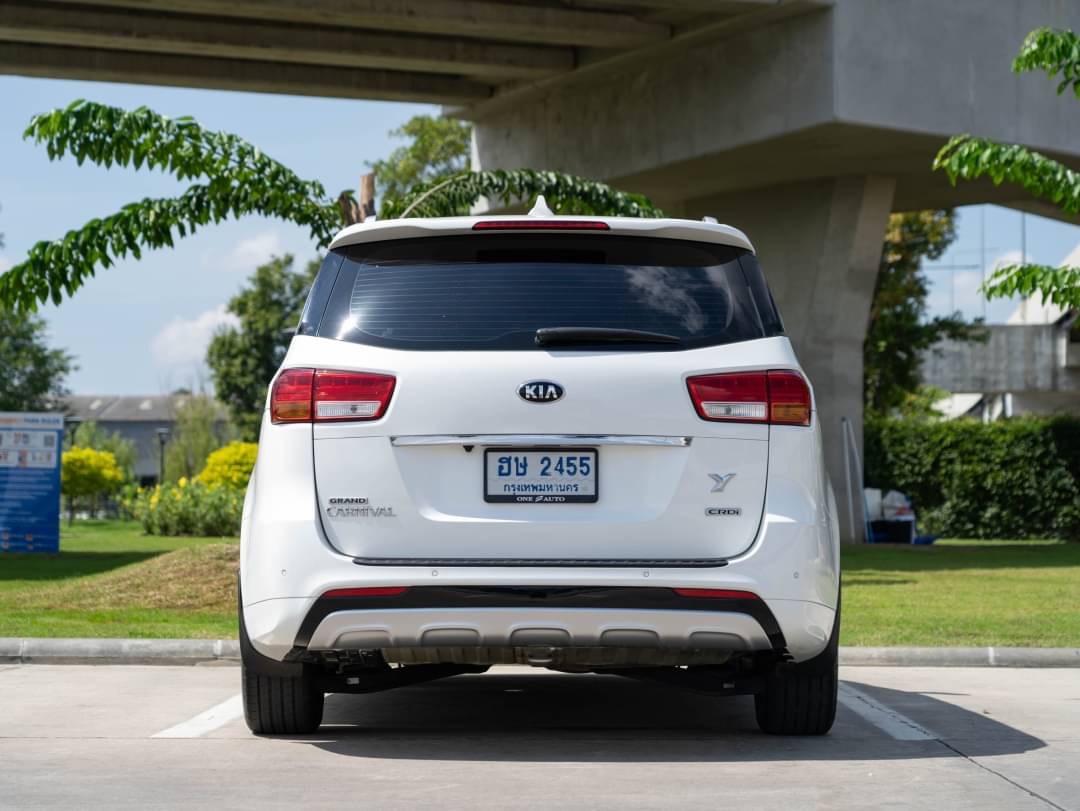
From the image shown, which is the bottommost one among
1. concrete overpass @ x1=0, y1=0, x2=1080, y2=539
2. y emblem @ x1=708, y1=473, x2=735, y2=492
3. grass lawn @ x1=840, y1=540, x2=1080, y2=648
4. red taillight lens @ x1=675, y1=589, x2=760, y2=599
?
grass lawn @ x1=840, y1=540, x2=1080, y2=648

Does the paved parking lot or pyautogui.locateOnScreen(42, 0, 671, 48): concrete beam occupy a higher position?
pyautogui.locateOnScreen(42, 0, 671, 48): concrete beam

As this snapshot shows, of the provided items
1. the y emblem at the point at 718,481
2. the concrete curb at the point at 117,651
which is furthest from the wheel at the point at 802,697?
the concrete curb at the point at 117,651

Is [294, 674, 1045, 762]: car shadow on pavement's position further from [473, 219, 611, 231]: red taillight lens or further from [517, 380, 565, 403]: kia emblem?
[473, 219, 611, 231]: red taillight lens

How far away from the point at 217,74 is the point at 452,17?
18.1ft

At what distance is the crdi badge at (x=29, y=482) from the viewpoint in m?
21.8

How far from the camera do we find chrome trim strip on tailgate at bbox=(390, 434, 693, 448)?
18.3 feet

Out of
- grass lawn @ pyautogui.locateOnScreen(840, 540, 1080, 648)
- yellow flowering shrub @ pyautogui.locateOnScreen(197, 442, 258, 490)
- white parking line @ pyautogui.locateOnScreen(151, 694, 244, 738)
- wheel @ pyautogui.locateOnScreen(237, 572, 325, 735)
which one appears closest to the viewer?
wheel @ pyautogui.locateOnScreen(237, 572, 325, 735)

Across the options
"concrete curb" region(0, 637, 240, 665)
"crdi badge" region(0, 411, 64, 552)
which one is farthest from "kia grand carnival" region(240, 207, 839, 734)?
"crdi badge" region(0, 411, 64, 552)

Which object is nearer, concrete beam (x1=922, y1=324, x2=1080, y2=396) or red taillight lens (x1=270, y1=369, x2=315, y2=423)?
red taillight lens (x1=270, y1=369, x2=315, y2=423)

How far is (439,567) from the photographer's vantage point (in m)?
5.54

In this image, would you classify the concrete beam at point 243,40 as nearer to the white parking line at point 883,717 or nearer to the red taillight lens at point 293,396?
the white parking line at point 883,717

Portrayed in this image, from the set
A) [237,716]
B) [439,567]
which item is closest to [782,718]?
[439,567]

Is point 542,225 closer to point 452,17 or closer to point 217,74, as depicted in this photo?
point 452,17

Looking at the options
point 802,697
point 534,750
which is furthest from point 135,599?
point 802,697
